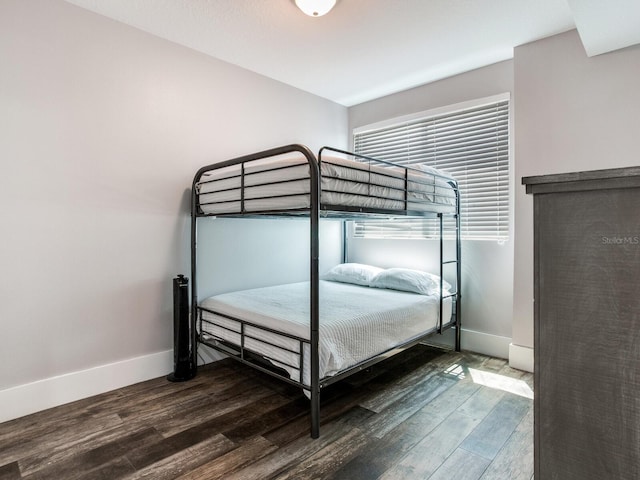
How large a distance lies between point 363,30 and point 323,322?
1.96 meters

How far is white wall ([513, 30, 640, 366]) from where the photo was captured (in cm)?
233

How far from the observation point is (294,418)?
6.70 feet

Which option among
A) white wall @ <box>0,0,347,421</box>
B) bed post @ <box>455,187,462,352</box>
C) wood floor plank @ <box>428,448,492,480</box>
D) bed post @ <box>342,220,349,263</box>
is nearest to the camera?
wood floor plank @ <box>428,448,492,480</box>

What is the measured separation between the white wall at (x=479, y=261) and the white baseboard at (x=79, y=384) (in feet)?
7.54

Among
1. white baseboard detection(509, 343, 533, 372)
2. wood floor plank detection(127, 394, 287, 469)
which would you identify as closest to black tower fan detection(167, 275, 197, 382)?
wood floor plank detection(127, 394, 287, 469)

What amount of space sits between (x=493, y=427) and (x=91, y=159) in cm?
283

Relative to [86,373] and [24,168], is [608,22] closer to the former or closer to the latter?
[24,168]

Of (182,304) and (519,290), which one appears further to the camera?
(519,290)

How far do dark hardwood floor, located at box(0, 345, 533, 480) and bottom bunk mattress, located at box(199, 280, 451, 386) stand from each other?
1.00 feet

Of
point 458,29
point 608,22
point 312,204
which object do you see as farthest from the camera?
point 458,29

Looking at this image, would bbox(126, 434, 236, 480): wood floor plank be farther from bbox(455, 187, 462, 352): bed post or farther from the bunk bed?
bbox(455, 187, 462, 352): bed post

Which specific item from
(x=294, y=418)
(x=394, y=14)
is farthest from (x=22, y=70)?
(x=294, y=418)

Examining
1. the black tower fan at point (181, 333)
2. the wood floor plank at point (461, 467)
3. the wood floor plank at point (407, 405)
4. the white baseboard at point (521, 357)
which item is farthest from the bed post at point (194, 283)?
the white baseboard at point (521, 357)

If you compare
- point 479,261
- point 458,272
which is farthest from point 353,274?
point 479,261
